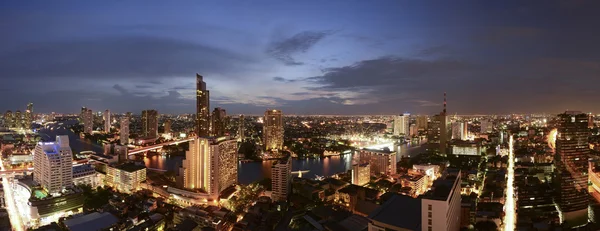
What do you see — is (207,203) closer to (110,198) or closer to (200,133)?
(110,198)

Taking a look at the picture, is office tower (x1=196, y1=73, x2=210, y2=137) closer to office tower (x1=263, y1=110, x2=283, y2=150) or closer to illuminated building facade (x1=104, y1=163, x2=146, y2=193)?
office tower (x1=263, y1=110, x2=283, y2=150)

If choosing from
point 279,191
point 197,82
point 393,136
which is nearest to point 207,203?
point 279,191

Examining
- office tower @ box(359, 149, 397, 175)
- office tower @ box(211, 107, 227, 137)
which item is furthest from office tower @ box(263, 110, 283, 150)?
office tower @ box(359, 149, 397, 175)

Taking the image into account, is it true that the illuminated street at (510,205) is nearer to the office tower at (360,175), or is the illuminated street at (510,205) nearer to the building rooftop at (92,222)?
the office tower at (360,175)

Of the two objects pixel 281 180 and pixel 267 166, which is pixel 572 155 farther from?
pixel 267 166

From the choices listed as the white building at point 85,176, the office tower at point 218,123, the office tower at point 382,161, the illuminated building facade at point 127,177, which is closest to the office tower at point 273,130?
the office tower at point 218,123

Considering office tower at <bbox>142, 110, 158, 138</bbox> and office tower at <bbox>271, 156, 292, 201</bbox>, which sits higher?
office tower at <bbox>142, 110, 158, 138</bbox>

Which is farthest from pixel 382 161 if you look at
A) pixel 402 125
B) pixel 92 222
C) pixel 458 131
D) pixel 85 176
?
pixel 402 125
